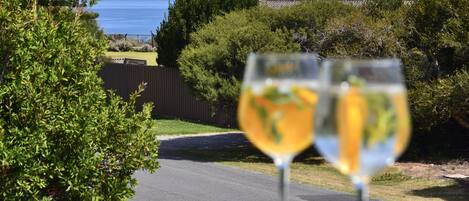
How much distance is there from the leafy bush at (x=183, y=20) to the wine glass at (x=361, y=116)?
23.6m

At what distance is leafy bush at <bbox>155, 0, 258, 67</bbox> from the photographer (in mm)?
26500

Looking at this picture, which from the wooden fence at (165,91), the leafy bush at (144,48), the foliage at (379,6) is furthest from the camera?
the leafy bush at (144,48)

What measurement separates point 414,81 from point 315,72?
55.2ft

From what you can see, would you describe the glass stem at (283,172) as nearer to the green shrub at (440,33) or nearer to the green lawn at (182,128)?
the green shrub at (440,33)

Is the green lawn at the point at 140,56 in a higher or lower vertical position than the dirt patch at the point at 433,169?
higher

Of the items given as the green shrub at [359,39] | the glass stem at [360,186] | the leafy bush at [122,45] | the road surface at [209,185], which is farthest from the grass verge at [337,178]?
the leafy bush at [122,45]

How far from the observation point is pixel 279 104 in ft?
7.09

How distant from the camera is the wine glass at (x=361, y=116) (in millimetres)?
1943

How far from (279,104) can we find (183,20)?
2584 cm

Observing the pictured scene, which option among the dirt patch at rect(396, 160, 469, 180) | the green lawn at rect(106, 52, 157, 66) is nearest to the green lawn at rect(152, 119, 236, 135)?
the dirt patch at rect(396, 160, 469, 180)

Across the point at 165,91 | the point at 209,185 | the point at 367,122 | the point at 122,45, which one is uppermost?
the point at 122,45

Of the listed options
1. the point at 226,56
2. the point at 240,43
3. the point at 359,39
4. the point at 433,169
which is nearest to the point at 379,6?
the point at 359,39

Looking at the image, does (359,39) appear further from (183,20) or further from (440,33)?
(183,20)

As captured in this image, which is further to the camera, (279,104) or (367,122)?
(279,104)
